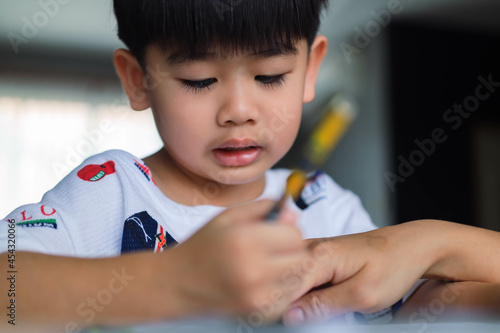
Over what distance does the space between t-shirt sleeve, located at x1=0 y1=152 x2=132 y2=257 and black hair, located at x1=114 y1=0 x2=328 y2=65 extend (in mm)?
161

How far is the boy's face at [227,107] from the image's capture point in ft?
1.76

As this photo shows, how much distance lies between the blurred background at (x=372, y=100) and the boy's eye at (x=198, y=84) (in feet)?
6.42

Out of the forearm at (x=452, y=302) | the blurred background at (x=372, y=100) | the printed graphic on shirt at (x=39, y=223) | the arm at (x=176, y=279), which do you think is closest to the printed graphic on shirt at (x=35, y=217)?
the printed graphic on shirt at (x=39, y=223)

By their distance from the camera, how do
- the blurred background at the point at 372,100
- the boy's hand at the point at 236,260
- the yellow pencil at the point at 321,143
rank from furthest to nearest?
the blurred background at the point at 372,100
the yellow pencil at the point at 321,143
the boy's hand at the point at 236,260

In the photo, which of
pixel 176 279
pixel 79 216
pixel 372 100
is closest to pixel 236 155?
pixel 79 216

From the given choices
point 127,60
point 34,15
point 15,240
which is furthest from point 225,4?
point 34,15

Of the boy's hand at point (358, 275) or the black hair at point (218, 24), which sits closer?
the boy's hand at point (358, 275)

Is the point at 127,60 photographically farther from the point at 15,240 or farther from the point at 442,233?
the point at 442,233

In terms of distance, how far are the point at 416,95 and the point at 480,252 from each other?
2407 mm

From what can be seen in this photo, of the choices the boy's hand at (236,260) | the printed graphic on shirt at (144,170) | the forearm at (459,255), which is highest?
the printed graphic on shirt at (144,170)

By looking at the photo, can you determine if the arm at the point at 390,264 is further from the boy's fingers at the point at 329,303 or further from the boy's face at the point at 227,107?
the boy's face at the point at 227,107

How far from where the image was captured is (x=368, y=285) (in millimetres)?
Result: 428

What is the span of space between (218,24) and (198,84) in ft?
0.22

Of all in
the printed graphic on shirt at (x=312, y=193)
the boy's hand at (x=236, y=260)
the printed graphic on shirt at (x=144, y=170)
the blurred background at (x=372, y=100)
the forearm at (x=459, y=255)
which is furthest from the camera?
the blurred background at (x=372, y=100)
